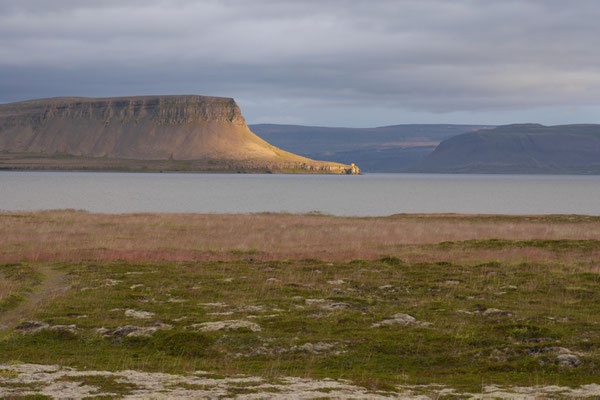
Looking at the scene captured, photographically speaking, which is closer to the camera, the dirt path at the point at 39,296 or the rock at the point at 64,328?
the rock at the point at 64,328

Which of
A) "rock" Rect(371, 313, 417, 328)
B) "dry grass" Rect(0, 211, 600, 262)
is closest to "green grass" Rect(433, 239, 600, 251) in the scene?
"dry grass" Rect(0, 211, 600, 262)

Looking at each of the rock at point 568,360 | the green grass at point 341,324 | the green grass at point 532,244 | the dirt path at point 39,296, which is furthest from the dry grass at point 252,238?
the rock at point 568,360

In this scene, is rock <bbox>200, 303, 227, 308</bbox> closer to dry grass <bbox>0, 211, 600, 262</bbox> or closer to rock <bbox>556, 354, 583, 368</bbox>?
rock <bbox>556, 354, 583, 368</bbox>

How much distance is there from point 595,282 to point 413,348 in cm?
1407

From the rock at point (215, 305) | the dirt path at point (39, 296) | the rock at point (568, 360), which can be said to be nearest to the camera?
the rock at point (568, 360)

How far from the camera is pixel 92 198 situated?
128 m

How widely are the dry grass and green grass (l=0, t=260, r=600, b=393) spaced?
5797 millimetres

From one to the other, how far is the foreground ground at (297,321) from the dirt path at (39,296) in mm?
100

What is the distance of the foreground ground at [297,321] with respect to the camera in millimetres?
12836

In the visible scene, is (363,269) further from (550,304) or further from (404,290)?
(550,304)

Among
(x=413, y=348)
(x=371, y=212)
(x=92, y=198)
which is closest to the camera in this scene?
(x=413, y=348)

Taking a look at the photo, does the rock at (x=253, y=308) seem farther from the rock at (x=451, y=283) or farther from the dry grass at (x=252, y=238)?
the dry grass at (x=252, y=238)

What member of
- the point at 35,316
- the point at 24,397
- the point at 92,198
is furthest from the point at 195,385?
the point at 92,198

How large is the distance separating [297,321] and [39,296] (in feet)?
35.7
